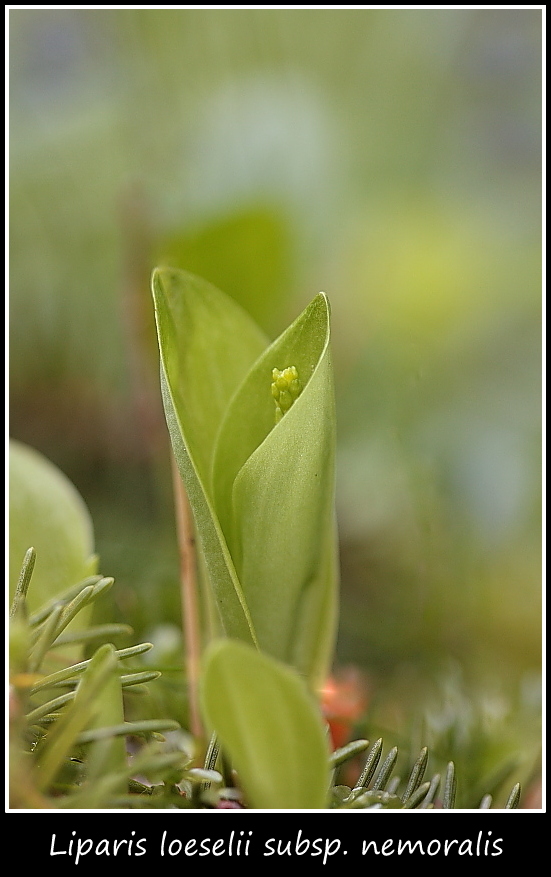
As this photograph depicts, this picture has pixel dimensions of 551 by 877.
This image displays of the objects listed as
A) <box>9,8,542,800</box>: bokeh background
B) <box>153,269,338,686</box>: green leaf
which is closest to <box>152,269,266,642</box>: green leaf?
<box>153,269,338,686</box>: green leaf

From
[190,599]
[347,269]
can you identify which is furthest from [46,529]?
[347,269]

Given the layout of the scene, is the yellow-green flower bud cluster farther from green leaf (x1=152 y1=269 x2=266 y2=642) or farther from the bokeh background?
the bokeh background

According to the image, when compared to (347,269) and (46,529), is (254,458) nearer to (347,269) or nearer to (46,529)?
(46,529)

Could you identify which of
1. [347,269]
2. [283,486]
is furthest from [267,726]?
[347,269]

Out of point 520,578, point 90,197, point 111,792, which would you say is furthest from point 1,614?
point 90,197

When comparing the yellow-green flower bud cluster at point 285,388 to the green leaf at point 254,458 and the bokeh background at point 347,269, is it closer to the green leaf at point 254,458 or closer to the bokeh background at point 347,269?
the green leaf at point 254,458

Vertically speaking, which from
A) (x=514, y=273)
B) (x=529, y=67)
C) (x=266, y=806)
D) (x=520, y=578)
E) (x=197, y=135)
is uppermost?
(x=529, y=67)

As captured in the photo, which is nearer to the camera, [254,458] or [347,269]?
[254,458]

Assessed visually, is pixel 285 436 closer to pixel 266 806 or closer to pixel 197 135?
pixel 266 806
